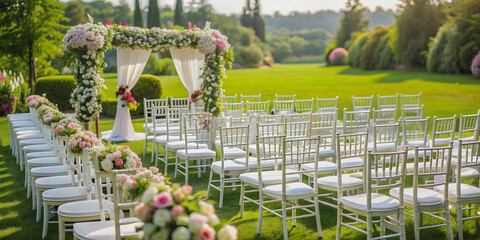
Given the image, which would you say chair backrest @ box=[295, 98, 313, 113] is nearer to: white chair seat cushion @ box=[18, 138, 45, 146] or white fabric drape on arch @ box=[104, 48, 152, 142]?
white fabric drape on arch @ box=[104, 48, 152, 142]

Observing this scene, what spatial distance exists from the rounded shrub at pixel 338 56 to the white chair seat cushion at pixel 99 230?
1498 inches

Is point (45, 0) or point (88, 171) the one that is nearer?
point (88, 171)

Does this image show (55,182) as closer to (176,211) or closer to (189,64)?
(176,211)

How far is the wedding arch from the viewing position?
30.4 feet

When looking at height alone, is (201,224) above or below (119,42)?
below

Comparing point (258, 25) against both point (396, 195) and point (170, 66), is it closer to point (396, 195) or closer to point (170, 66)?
point (170, 66)

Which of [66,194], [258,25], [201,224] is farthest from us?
[258,25]

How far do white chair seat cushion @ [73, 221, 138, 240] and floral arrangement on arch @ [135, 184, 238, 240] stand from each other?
1.14 meters

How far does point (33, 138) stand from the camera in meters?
7.98

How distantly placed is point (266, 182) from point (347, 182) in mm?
801

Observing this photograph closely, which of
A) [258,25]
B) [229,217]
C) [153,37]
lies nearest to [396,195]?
[229,217]

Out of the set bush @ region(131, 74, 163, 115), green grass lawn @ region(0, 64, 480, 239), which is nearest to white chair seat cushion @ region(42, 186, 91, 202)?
green grass lawn @ region(0, 64, 480, 239)

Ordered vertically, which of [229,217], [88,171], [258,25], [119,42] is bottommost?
[229,217]

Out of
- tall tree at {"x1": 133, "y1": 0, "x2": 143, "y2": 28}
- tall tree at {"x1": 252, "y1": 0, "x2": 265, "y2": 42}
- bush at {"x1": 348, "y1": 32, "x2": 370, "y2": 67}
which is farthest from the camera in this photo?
tall tree at {"x1": 252, "y1": 0, "x2": 265, "y2": 42}
